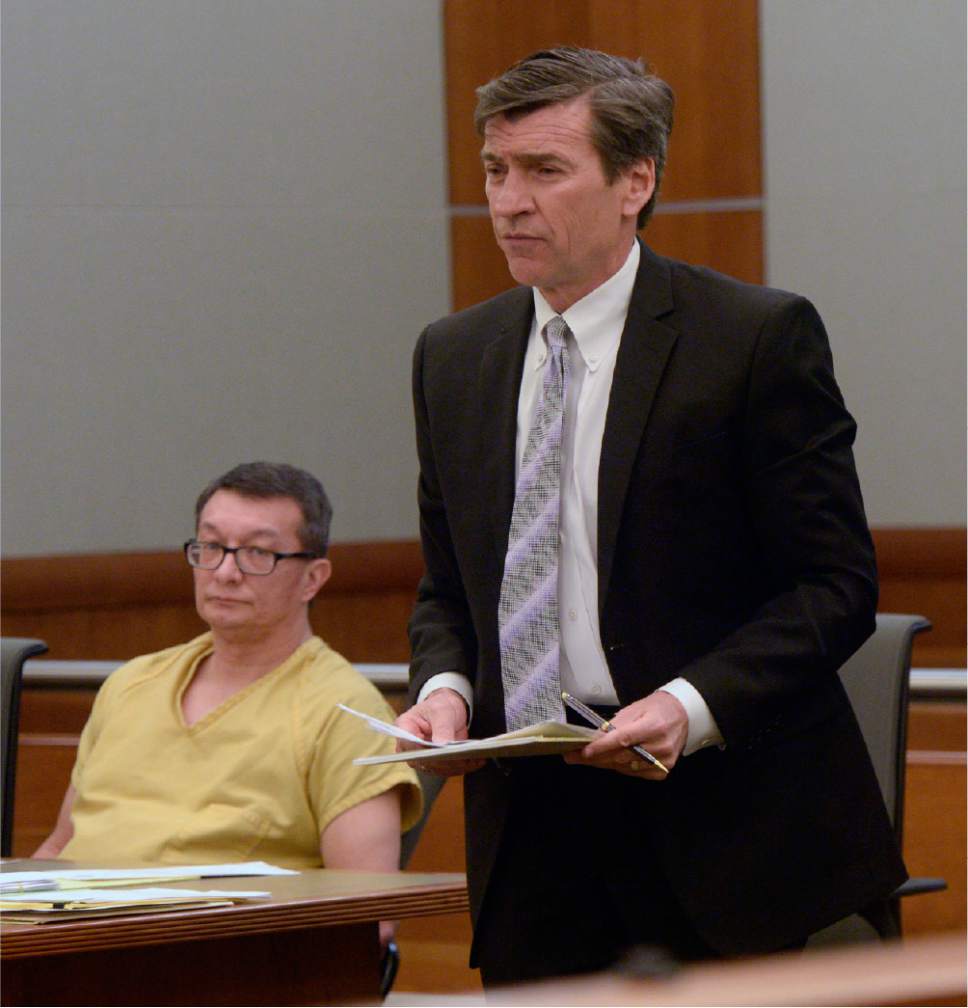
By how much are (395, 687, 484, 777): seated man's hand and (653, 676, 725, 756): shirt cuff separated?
0.21 m

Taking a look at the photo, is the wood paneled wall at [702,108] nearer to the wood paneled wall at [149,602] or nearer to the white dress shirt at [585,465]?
the wood paneled wall at [149,602]

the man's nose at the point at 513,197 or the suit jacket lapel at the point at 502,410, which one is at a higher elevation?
the man's nose at the point at 513,197

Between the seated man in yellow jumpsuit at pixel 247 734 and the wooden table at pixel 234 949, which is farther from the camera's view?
the seated man in yellow jumpsuit at pixel 247 734

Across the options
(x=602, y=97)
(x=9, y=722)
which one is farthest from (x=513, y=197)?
(x=9, y=722)

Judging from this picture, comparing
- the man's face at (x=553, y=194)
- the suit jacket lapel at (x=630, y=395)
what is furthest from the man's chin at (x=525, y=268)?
the suit jacket lapel at (x=630, y=395)

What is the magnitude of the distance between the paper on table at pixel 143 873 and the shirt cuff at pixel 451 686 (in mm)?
487

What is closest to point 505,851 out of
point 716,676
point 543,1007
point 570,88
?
point 716,676

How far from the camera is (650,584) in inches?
70.6

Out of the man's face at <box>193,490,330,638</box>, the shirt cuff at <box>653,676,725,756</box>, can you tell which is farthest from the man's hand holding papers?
the man's face at <box>193,490,330,638</box>

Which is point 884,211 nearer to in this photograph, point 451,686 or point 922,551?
point 922,551

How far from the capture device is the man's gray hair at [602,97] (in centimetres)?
184

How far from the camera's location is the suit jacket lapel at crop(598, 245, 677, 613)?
179cm

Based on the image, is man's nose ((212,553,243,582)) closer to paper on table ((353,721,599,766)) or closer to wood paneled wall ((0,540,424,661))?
paper on table ((353,721,599,766))

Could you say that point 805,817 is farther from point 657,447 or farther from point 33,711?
point 33,711
